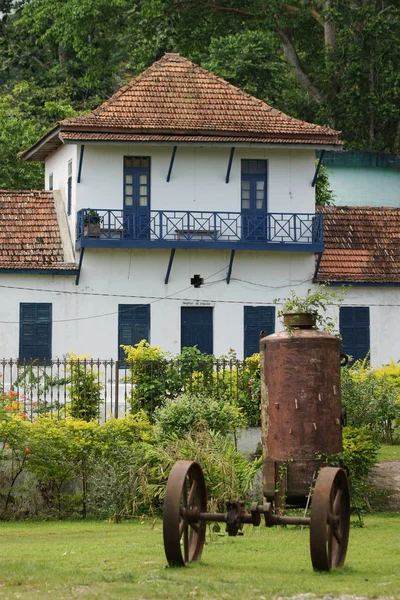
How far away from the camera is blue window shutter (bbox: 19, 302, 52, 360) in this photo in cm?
3194

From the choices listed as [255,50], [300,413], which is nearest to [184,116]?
[255,50]

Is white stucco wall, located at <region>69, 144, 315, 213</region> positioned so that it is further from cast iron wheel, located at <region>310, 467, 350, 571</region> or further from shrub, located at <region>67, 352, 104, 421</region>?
cast iron wheel, located at <region>310, 467, 350, 571</region>

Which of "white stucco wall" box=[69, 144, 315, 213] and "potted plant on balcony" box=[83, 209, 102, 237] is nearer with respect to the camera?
"potted plant on balcony" box=[83, 209, 102, 237]

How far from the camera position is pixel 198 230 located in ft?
107

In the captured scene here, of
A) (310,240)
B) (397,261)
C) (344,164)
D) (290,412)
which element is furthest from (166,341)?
(290,412)

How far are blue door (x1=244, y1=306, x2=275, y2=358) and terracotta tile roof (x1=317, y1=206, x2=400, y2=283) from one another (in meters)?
1.62

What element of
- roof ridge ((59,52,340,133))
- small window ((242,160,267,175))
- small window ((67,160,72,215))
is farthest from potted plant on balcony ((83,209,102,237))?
small window ((242,160,267,175))

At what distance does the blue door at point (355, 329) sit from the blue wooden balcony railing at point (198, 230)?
2084 millimetres

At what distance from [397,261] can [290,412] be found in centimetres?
1786

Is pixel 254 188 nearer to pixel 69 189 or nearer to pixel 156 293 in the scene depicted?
pixel 156 293

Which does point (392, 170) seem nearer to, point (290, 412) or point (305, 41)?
point (305, 41)

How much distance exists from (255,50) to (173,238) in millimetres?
14970

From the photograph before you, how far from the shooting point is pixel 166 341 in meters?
32.8

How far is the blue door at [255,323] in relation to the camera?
3319 cm
